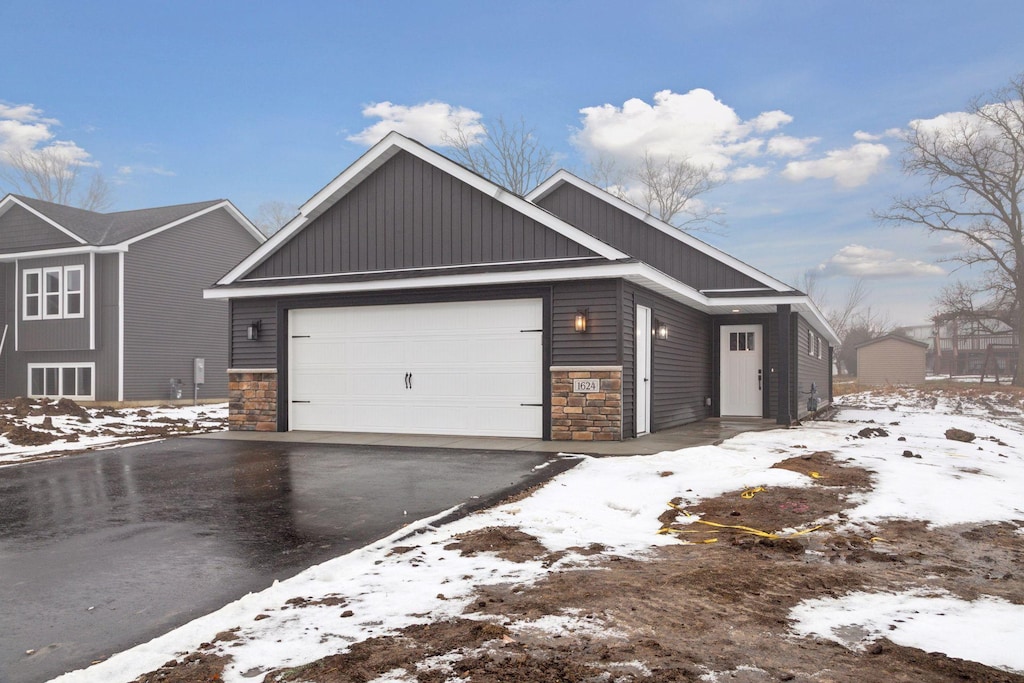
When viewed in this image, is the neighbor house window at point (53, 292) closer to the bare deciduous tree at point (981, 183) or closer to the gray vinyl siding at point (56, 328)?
the gray vinyl siding at point (56, 328)

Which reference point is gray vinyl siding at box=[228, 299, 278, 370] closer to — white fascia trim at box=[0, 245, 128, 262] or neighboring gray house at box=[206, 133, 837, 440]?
neighboring gray house at box=[206, 133, 837, 440]

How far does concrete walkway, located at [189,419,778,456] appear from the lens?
32.1 feet

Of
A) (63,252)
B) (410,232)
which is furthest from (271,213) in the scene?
(410,232)

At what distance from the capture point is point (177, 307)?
22.0 meters

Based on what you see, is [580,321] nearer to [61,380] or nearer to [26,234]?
[61,380]

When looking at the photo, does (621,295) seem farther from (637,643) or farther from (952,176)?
(952,176)

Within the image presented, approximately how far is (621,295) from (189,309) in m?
16.9

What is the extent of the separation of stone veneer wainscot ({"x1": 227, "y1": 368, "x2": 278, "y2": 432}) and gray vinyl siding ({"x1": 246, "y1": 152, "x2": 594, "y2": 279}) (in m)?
1.88

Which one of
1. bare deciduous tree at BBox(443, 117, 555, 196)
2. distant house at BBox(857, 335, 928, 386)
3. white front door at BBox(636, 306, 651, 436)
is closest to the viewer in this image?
white front door at BBox(636, 306, 651, 436)

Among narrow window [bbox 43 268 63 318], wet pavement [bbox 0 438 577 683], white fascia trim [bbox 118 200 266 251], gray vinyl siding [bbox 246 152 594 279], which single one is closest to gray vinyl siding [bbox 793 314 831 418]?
gray vinyl siding [bbox 246 152 594 279]

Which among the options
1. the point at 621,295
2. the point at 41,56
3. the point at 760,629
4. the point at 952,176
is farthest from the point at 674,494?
the point at 41,56

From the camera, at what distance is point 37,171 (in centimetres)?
4050

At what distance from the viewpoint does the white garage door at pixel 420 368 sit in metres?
11.3

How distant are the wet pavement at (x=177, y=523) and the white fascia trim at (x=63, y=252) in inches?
462
